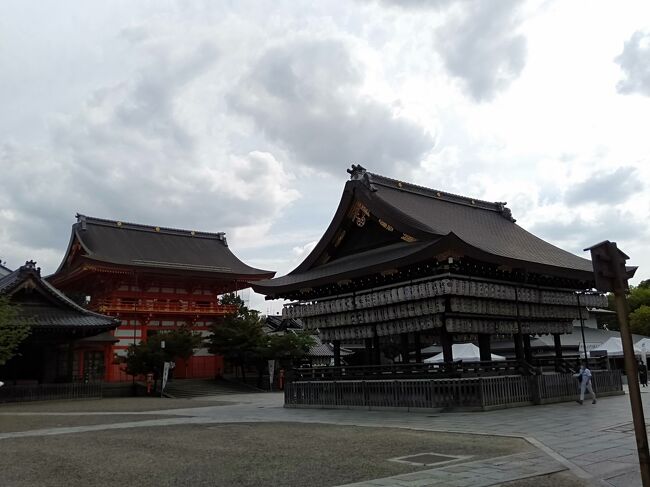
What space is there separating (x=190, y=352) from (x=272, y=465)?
32429 millimetres

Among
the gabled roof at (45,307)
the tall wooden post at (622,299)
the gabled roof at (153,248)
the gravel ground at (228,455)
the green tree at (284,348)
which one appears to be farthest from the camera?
the gabled roof at (153,248)

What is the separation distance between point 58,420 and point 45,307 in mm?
18106

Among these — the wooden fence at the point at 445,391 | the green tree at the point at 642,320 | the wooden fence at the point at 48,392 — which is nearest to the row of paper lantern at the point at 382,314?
the wooden fence at the point at 445,391

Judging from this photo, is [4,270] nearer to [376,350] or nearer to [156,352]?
[156,352]

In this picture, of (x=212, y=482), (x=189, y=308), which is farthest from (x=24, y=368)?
(x=212, y=482)

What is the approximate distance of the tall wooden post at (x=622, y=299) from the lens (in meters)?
5.68

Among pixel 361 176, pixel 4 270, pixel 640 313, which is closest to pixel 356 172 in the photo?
pixel 361 176

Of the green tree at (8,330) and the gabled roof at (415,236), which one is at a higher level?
the gabled roof at (415,236)

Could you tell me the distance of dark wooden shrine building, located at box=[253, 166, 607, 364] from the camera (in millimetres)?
19406

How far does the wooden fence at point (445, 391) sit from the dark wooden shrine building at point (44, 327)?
58.0 feet

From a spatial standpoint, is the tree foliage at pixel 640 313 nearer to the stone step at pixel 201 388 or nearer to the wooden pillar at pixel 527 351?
the wooden pillar at pixel 527 351

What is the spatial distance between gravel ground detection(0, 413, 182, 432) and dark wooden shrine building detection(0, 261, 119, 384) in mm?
13804

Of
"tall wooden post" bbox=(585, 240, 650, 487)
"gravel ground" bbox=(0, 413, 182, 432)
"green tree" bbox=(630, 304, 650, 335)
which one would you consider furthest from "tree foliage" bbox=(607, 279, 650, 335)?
"tall wooden post" bbox=(585, 240, 650, 487)

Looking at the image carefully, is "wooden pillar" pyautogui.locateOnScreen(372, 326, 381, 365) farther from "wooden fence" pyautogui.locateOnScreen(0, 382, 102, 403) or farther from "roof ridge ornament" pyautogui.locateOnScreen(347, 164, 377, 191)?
"wooden fence" pyautogui.locateOnScreen(0, 382, 102, 403)
